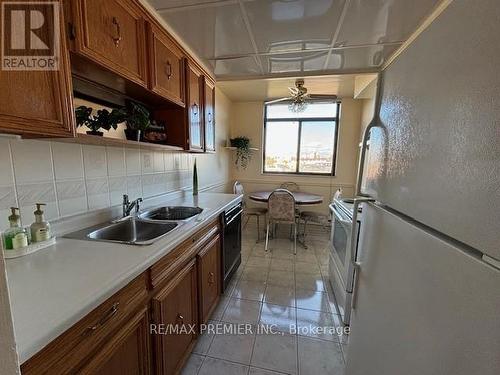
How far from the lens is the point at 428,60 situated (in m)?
0.67

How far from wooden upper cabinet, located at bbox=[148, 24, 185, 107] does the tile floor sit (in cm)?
184

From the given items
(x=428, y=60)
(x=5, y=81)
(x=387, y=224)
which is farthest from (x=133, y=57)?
(x=387, y=224)

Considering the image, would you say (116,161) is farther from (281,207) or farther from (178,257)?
(281,207)

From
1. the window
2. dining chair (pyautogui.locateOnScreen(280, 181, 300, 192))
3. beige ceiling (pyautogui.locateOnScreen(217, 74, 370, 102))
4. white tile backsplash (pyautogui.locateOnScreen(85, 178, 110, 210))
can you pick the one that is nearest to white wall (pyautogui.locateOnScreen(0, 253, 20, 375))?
white tile backsplash (pyautogui.locateOnScreen(85, 178, 110, 210))

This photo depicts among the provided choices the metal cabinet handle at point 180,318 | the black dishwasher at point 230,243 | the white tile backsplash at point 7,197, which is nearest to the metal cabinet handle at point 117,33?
the white tile backsplash at point 7,197

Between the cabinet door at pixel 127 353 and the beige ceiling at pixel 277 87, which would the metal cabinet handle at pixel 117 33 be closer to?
the cabinet door at pixel 127 353

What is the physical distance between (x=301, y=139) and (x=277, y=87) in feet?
4.10

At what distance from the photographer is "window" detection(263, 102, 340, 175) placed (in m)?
4.27

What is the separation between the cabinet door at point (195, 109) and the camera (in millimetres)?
1915

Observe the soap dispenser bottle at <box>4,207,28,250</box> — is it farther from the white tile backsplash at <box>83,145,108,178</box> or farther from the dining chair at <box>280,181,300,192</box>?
the dining chair at <box>280,181,300,192</box>

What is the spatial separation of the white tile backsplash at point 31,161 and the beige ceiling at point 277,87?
2.48 metres

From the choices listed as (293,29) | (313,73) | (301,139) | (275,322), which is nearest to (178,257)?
(275,322)

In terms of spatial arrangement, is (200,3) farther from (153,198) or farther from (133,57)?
(153,198)

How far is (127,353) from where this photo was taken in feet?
2.83
